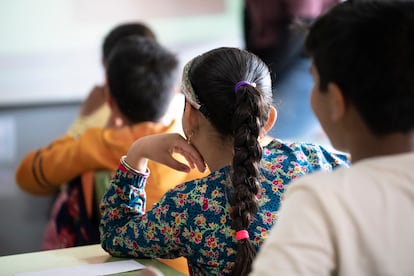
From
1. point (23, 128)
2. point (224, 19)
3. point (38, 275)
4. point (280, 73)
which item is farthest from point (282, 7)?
point (38, 275)

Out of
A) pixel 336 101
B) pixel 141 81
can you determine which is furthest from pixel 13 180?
pixel 336 101

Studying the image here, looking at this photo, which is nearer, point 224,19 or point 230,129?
point 230,129

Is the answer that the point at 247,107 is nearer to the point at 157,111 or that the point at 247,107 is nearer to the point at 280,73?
the point at 157,111

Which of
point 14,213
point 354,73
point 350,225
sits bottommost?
point 14,213

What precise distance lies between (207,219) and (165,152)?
0.67 ft

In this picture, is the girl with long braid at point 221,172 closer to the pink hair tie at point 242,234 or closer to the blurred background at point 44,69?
the pink hair tie at point 242,234

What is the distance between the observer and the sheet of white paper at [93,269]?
1.26 metres

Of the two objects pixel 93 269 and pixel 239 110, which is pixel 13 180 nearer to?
pixel 93 269

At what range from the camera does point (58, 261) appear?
136cm

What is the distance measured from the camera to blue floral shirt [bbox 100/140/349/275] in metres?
1.26

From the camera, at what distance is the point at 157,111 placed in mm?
2143

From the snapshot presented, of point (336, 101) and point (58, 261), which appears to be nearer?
point (336, 101)

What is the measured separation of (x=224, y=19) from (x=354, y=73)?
266 centimetres

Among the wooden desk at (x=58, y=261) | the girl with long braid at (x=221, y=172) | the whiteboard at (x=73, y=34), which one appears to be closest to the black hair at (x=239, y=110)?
the girl with long braid at (x=221, y=172)
